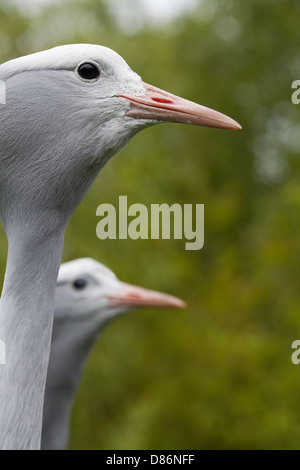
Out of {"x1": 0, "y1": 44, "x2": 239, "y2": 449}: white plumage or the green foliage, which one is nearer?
{"x1": 0, "y1": 44, "x2": 239, "y2": 449}: white plumage

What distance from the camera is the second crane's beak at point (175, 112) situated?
8.23 feet

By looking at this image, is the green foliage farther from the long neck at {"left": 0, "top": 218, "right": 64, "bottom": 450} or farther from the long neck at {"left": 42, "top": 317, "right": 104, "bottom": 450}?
the long neck at {"left": 0, "top": 218, "right": 64, "bottom": 450}

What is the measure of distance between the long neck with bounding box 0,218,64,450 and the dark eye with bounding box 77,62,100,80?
0.47m

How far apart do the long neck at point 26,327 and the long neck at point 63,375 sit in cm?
236

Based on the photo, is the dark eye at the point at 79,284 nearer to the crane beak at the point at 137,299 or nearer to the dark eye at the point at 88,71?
the crane beak at the point at 137,299

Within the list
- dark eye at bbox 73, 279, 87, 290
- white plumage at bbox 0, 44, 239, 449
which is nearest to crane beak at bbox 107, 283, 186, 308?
dark eye at bbox 73, 279, 87, 290

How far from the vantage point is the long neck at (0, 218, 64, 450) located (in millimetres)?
2266

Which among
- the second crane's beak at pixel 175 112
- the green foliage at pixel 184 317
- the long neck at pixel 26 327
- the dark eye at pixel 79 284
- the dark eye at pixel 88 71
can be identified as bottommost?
the long neck at pixel 26 327

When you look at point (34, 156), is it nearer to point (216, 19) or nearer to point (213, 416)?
point (213, 416)

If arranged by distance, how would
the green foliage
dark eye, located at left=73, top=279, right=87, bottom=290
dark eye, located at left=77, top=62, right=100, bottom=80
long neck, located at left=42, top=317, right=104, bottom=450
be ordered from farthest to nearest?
the green foliage < dark eye, located at left=73, top=279, right=87, bottom=290 < long neck, located at left=42, top=317, right=104, bottom=450 < dark eye, located at left=77, top=62, right=100, bottom=80

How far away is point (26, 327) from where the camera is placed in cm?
230

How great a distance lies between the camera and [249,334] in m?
12.6

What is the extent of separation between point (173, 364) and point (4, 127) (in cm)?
1095

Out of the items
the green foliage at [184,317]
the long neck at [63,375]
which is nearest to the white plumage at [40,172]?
the long neck at [63,375]
